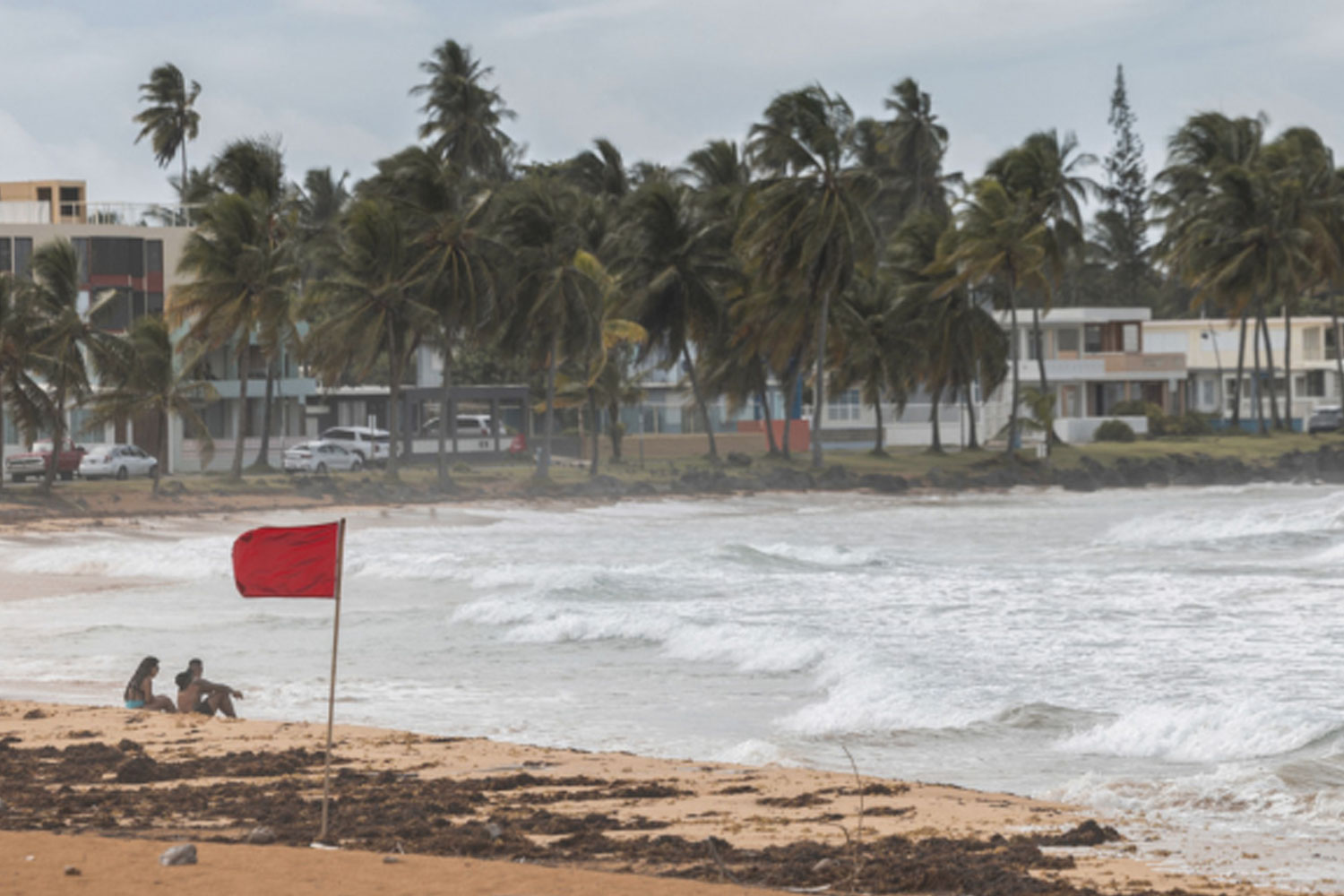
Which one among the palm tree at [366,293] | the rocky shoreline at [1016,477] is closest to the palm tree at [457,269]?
the palm tree at [366,293]

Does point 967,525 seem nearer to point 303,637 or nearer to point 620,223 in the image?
point 620,223

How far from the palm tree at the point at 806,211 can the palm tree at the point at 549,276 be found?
5.62 metres

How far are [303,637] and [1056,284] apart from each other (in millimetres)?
44430

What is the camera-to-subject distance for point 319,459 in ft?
162

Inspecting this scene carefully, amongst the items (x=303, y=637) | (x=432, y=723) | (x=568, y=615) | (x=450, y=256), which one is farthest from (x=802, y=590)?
(x=450, y=256)

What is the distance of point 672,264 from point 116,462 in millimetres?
17533

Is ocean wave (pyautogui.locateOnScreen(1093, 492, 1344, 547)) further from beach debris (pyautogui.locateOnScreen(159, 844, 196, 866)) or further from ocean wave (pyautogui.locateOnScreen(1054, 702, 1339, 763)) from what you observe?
beach debris (pyautogui.locateOnScreen(159, 844, 196, 866))

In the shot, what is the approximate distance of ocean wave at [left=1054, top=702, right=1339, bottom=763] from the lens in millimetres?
12711

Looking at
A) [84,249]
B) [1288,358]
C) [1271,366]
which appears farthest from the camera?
[1288,358]

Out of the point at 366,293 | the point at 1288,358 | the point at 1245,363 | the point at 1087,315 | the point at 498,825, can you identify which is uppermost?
the point at 1087,315

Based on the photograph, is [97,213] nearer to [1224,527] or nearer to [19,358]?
[19,358]

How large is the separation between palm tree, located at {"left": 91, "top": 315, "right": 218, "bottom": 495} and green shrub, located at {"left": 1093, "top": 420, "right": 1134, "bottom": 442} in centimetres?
3397

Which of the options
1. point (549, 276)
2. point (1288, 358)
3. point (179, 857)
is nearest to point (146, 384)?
point (549, 276)

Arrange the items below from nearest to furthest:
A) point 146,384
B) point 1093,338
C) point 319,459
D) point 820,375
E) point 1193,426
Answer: point 146,384
point 319,459
point 820,375
point 1193,426
point 1093,338
